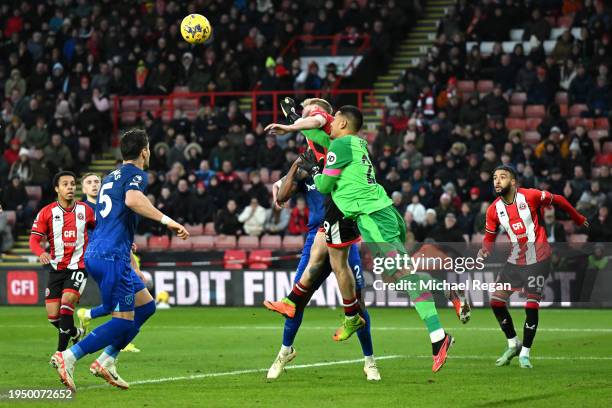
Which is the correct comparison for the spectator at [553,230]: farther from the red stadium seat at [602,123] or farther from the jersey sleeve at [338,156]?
the jersey sleeve at [338,156]

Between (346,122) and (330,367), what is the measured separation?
10.4ft

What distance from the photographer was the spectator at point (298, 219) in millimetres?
27375

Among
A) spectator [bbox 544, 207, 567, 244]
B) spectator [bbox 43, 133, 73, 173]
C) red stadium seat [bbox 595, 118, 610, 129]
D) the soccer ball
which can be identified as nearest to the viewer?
the soccer ball

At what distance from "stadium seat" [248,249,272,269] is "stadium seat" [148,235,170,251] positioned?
2.64 metres

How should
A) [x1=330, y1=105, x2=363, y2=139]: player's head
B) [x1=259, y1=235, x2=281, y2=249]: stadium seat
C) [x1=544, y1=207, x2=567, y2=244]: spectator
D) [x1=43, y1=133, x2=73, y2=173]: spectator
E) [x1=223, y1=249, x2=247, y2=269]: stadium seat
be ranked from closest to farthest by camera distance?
[x1=330, y1=105, x2=363, y2=139]: player's head < [x1=544, y1=207, x2=567, y2=244]: spectator < [x1=223, y1=249, x2=247, y2=269]: stadium seat < [x1=259, y1=235, x2=281, y2=249]: stadium seat < [x1=43, y1=133, x2=73, y2=173]: spectator

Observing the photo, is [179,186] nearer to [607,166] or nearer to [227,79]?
[227,79]

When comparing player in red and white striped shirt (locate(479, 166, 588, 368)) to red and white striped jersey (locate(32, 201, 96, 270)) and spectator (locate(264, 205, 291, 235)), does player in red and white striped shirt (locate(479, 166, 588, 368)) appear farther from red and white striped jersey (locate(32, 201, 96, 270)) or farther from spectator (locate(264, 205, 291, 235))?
spectator (locate(264, 205, 291, 235))

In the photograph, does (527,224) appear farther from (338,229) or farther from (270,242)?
(270,242)

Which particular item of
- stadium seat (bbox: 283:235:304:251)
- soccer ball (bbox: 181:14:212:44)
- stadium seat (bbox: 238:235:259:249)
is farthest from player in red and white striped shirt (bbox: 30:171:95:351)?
stadium seat (bbox: 238:235:259:249)

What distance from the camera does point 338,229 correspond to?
12359 mm

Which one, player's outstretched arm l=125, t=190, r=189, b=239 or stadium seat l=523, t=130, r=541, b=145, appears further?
stadium seat l=523, t=130, r=541, b=145

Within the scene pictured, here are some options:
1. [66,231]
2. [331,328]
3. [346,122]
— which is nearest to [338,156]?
[346,122]

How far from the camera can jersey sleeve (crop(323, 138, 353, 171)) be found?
12172 millimetres

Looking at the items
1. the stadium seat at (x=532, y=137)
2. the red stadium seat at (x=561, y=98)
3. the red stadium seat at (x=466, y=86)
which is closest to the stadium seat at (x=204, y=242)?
the red stadium seat at (x=466, y=86)
